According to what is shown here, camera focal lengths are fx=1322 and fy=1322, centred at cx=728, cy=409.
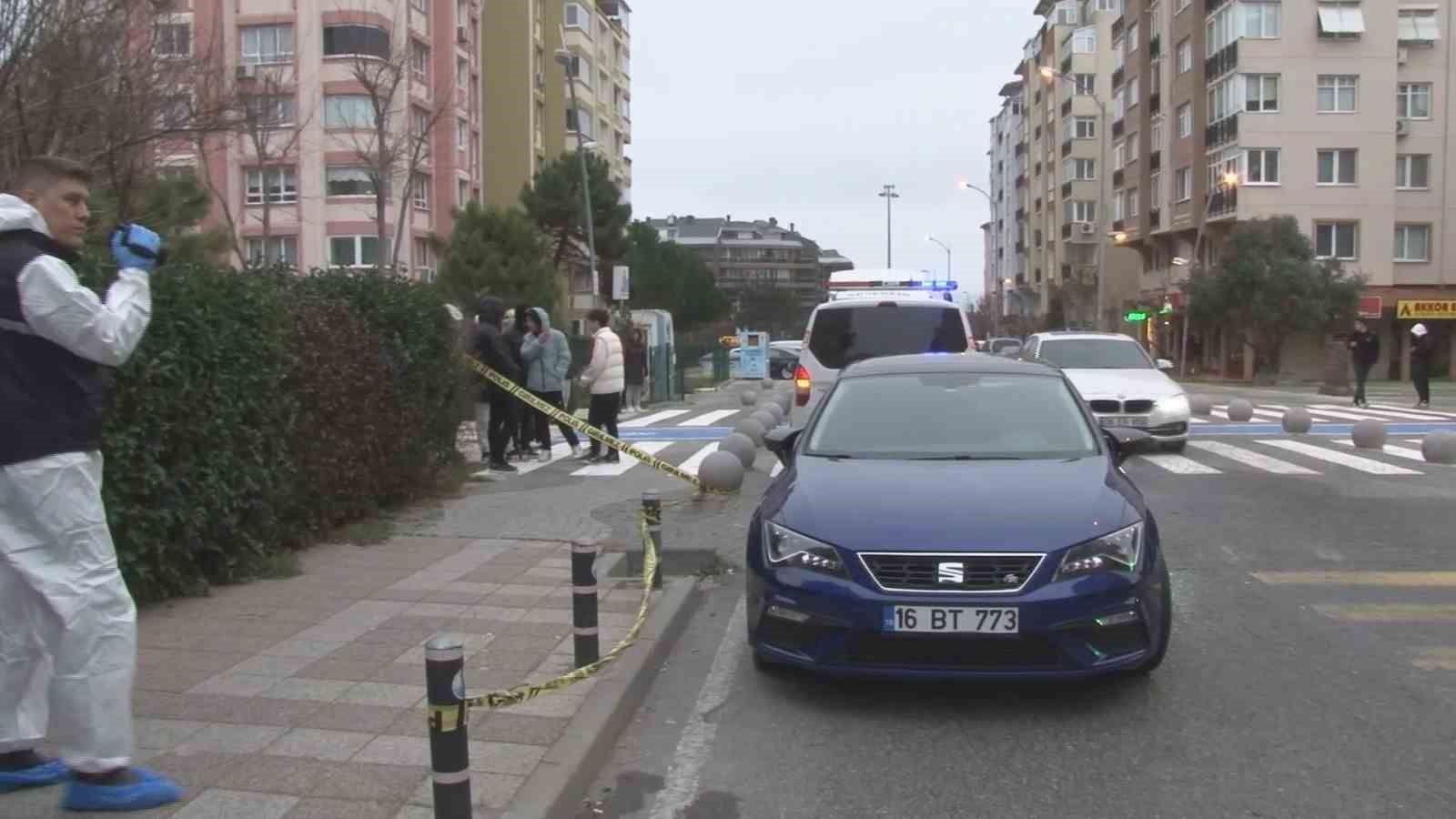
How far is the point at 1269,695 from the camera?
5.91 metres

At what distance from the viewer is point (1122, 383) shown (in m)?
16.1

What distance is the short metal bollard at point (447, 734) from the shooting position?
3.98m

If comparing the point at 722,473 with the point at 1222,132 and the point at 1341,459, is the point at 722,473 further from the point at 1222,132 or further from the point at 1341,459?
the point at 1222,132

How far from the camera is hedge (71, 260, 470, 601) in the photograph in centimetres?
664

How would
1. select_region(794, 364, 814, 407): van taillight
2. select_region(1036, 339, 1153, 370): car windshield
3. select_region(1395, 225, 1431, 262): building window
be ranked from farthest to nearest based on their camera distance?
select_region(1395, 225, 1431, 262): building window → select_region(1036, 339, 1153, 370): car windshield → select_region(794, 364, 814, 407): van taillight

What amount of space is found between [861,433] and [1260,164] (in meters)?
45.6

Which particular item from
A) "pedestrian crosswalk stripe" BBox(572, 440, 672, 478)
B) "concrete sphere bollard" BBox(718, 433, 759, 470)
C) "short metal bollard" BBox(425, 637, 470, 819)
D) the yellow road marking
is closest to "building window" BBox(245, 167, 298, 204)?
"pedestrian crosswalk stripe" BBox(572, 440, 672, 478)

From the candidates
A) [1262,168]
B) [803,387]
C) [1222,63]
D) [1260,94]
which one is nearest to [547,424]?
[803,387]

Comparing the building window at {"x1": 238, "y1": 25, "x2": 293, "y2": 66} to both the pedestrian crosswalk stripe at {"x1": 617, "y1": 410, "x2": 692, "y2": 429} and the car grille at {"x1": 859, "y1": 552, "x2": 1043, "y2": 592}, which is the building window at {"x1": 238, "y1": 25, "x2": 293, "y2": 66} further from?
the car grille at {"x1": 859, "y1": 552, "x2": 1043, "y2": 592}

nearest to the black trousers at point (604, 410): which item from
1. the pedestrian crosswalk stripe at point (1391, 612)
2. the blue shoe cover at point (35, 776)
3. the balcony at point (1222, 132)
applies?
the pedestrian crosswalk stripe at point (1391, 612)

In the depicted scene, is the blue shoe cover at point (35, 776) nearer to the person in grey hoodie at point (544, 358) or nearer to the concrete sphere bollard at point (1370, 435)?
the person in grey hoodie at point (544, 358)

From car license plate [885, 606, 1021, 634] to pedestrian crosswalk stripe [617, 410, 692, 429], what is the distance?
16.0 metres

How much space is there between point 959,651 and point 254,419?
4618 mm

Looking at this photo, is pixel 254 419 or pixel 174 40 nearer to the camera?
pixel 254 419
